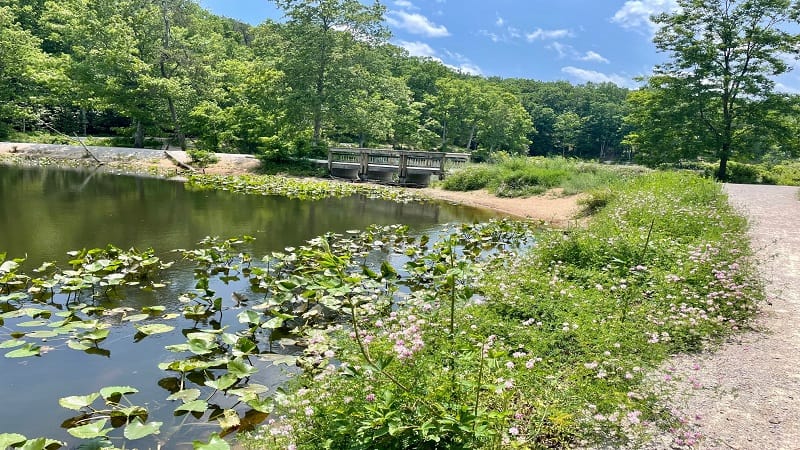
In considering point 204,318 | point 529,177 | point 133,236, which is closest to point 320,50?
point 529,177

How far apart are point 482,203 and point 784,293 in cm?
1350

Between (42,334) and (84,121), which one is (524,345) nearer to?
(42,334)

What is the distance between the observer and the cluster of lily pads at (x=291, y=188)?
18.8 meters

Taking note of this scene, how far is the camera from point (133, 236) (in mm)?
10195

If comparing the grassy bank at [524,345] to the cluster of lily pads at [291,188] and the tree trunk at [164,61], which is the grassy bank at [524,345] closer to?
the cluster of lily pads at [291,188]

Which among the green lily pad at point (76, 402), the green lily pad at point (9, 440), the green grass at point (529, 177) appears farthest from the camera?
the green grass at point (529, 177)

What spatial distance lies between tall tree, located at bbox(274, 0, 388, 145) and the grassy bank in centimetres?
2023

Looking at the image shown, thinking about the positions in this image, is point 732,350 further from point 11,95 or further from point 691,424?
point 11,95

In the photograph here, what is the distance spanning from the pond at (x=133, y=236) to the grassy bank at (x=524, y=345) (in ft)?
4.14

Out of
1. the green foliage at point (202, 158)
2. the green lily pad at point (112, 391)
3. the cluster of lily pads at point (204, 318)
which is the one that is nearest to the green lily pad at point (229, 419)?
the cluster of lily pads at point (204, 318)

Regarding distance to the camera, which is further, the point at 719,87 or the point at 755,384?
the point at 719,87

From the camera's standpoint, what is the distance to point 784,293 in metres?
5.86

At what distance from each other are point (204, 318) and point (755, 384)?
574 cm

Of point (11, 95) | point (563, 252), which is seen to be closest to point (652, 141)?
point (563, 252)
